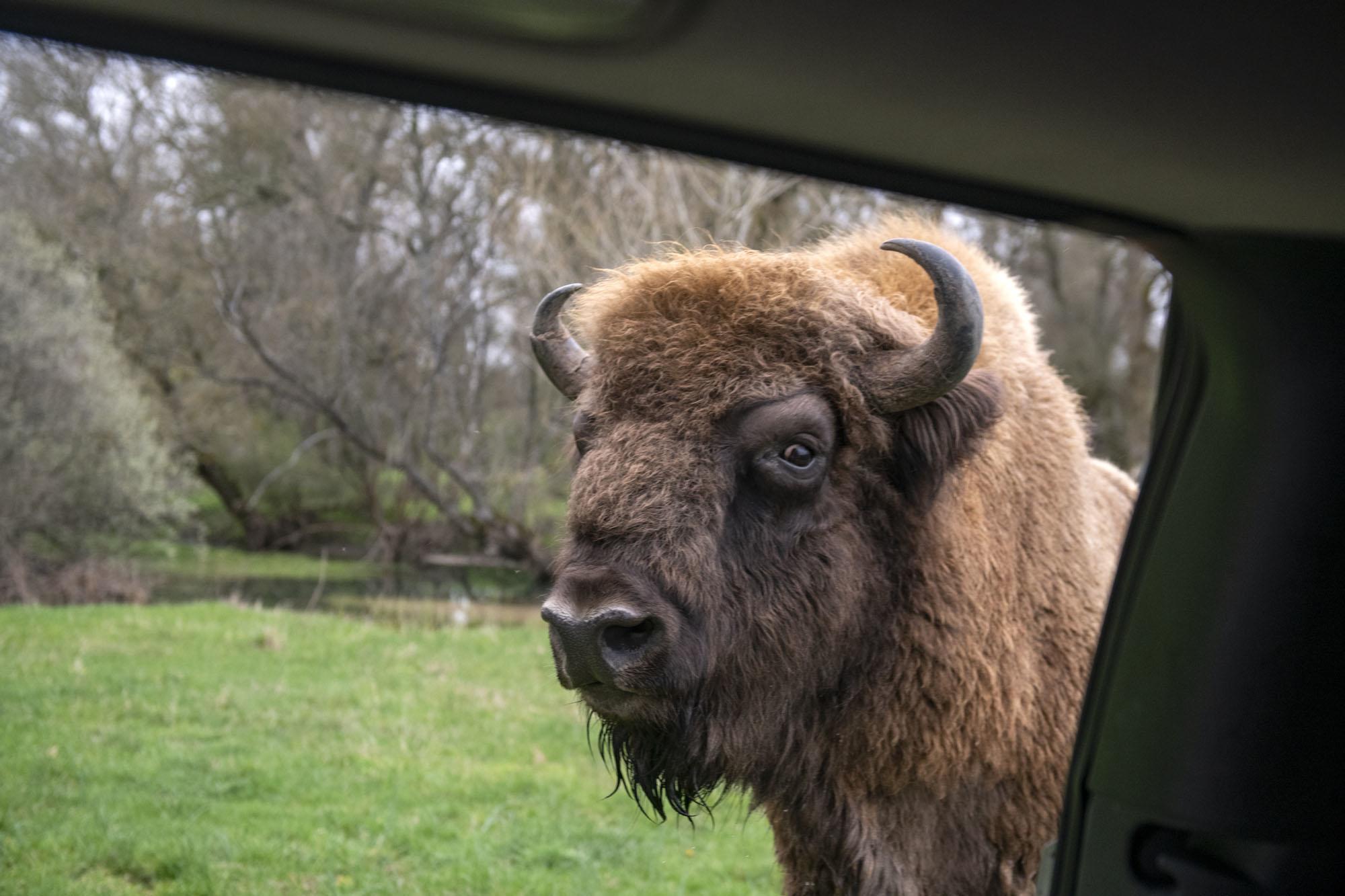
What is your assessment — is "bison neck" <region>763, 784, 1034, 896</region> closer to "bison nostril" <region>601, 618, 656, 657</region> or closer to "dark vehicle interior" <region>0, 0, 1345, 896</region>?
"bison nostril" <region>601, 618, 656, 657</region>

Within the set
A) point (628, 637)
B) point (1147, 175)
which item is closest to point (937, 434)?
point (628, 637)

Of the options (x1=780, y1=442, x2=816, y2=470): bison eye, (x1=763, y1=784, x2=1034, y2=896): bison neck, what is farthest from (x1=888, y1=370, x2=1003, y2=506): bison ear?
(x1=763, y1=784, x2=1034, y2=896): bison neck

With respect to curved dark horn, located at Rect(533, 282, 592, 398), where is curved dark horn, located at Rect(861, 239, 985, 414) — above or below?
above

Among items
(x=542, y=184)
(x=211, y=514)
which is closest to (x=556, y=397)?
(x=542, y=184)

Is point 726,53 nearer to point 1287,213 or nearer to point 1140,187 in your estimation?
point 1140,187

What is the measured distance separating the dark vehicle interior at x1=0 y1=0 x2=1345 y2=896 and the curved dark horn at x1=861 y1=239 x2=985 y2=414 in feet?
2.78

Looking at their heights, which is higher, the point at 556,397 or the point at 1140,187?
the point at 1140,187

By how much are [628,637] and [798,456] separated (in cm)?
80

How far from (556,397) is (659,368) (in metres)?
9.74

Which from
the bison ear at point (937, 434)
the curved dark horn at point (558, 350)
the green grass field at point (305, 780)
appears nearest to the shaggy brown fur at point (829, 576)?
the bison ear at point (937, 434)

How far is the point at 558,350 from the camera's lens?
12.9 ft

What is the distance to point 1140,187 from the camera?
78.9 inches

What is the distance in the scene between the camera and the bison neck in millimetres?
3484

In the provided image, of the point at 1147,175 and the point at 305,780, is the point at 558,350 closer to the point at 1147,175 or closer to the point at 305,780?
the point at 1147,175
